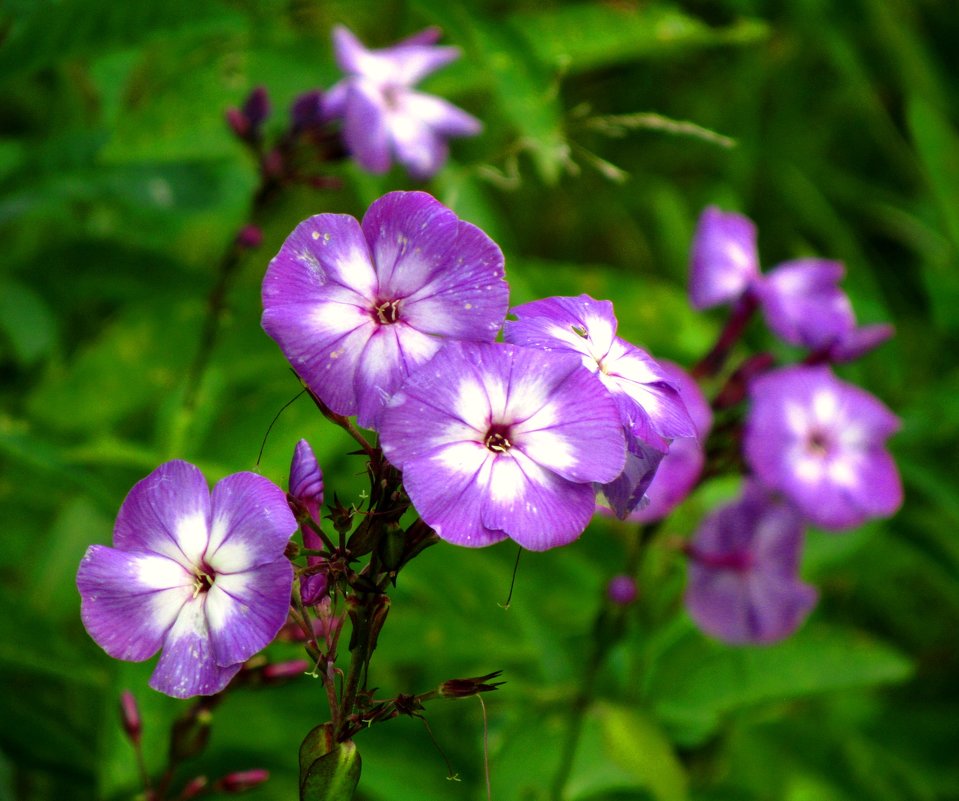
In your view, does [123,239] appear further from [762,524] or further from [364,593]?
[364,593]

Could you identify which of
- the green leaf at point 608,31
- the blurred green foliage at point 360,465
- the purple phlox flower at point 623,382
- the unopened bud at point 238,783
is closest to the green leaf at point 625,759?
the blurred green foliage at point 360,465

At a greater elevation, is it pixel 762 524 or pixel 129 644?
pixel 129 644

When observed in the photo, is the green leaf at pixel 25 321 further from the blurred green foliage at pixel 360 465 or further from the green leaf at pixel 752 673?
the green leaf at pixel 752 673

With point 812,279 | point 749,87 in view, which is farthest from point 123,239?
point 749,87

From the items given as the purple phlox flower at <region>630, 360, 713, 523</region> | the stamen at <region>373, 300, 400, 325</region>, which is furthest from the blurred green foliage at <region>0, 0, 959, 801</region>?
the stamen at <region>373, 300, 400, 325</region>

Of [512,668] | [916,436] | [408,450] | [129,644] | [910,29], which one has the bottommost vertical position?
[512,668]

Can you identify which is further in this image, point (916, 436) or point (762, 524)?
point (916, 436)
